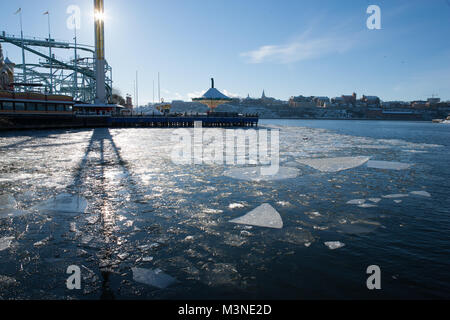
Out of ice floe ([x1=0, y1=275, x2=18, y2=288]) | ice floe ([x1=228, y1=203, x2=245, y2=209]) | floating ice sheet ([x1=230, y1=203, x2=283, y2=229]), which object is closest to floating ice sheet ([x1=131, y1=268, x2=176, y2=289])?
ice floe ([x1=0, y1=275, x2=18, y2=288])

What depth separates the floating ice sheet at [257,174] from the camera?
13000 millimetres

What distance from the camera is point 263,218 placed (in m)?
7.96

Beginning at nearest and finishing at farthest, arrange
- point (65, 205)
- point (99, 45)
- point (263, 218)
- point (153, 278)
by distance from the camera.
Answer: point (153, 278)
point (263, 218)
point (65, 205)
point (99, 45)

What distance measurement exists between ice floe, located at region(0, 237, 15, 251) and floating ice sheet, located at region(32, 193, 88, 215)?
6.08ft

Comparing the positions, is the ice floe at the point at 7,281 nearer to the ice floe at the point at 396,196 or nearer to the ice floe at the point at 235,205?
the ice floe at the point at 235,205

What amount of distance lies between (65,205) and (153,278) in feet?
18.4

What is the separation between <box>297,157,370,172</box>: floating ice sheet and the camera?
1538 cm

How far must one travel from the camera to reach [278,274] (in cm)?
516

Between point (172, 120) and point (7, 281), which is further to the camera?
point (172, 120)

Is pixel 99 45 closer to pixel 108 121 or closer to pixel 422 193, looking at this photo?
pixel 108 121

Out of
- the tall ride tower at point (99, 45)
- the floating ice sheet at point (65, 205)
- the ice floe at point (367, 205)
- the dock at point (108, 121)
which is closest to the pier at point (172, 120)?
the dock at point (108, 121)

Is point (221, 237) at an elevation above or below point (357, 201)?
below

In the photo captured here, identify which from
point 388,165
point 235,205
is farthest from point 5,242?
point 388,165

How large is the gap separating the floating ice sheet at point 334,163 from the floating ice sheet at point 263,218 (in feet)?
24.7
